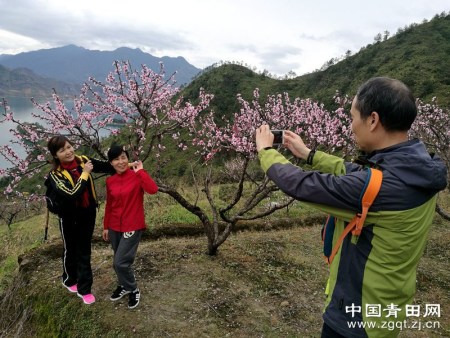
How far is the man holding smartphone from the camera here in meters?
1.70

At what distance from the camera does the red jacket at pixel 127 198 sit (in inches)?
168

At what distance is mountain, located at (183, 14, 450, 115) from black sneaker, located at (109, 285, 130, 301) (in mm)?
26418

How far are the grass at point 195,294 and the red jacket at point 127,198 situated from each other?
131cm

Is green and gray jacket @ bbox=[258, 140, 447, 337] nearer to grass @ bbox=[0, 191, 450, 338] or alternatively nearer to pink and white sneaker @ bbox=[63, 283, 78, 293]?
grass @ bbox=[0, 191, 450, 338]

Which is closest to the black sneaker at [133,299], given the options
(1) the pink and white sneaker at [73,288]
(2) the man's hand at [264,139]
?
(1) the pink and white sneaker at [73,288]

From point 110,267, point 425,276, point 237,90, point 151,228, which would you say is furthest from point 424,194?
point 237,90

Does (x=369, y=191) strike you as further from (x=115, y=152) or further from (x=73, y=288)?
(x=73, y=288)

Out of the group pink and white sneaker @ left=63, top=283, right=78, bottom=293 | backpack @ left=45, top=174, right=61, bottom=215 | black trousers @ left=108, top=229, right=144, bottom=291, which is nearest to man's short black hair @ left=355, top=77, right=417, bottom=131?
black trousers @ left=108, top=229, right=144, bottom=291

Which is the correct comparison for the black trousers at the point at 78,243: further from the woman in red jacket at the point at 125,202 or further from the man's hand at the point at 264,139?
the man's hand at the point at 264,139

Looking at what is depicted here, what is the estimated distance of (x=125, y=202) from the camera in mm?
4281

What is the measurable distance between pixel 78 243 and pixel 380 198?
4046 mm

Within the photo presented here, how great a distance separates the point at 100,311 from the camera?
180 inches

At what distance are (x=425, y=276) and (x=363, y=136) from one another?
581cm

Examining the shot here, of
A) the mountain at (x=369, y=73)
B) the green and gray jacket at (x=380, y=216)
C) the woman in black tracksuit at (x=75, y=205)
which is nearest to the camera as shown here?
the green and gray jacket at (x=380, y=216)
